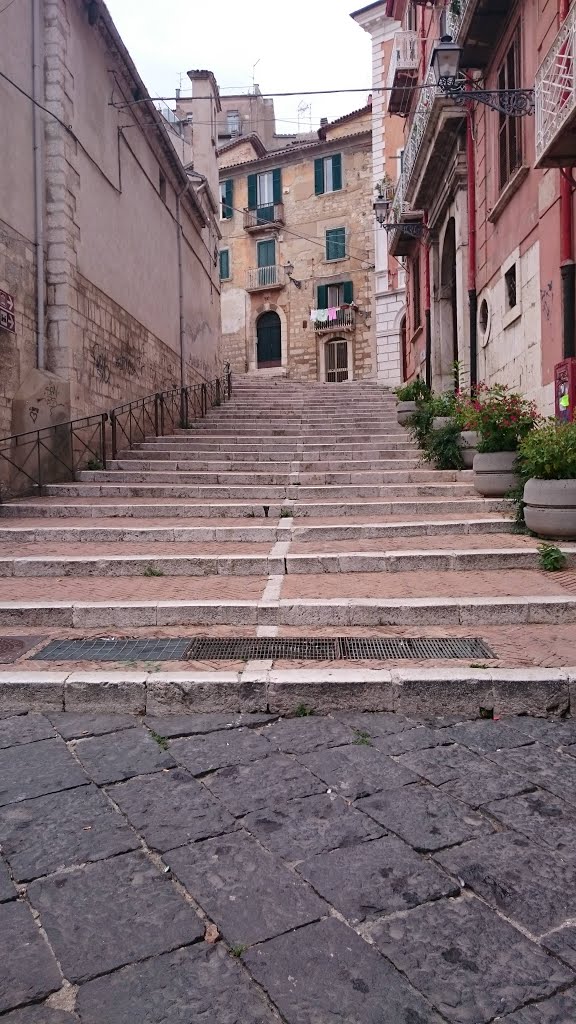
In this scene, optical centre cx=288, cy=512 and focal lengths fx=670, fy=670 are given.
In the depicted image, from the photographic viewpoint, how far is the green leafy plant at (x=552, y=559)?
219 inches

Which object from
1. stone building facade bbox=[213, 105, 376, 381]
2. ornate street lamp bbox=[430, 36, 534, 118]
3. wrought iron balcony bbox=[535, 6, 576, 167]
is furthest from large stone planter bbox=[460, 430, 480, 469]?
stone building facade bbox=[213, 105, 376, 381]

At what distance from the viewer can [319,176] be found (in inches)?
1281

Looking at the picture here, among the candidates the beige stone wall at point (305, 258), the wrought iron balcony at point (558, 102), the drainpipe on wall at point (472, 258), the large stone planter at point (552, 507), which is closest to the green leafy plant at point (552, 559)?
the large stone planter at point (552, 507)

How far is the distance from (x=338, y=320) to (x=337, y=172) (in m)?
7.06

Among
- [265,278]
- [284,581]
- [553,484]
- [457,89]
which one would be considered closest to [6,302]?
[284,581]

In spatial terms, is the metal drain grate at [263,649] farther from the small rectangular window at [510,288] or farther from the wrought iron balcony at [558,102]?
the small rectangular window at [510,288]

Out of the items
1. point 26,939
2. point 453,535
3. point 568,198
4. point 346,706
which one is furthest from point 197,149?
point 26,939

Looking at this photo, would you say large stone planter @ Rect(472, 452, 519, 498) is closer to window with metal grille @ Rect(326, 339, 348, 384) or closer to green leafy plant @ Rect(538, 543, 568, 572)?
green leafy plant @ Rect(538, 543, 568, 572)

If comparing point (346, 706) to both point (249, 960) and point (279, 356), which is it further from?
point (279, 356)

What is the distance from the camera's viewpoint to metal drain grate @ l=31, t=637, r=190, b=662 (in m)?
3.96

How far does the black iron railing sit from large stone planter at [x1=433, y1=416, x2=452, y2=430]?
5.42 metres

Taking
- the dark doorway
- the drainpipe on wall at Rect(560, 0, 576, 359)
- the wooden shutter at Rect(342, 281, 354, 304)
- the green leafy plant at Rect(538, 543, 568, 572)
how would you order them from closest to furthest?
the green leafy plant at Rect(538, 543, 568, 572), the drainpipe on wall at Rect(560, 0, 576, 359), the wooden shutter at Rect(342, 281, 354, 304), the dark doorway

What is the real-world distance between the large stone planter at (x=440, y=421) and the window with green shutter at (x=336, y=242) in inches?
954

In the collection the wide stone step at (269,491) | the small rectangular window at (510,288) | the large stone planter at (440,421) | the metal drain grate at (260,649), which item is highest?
the small rectangular window at (510,288)
